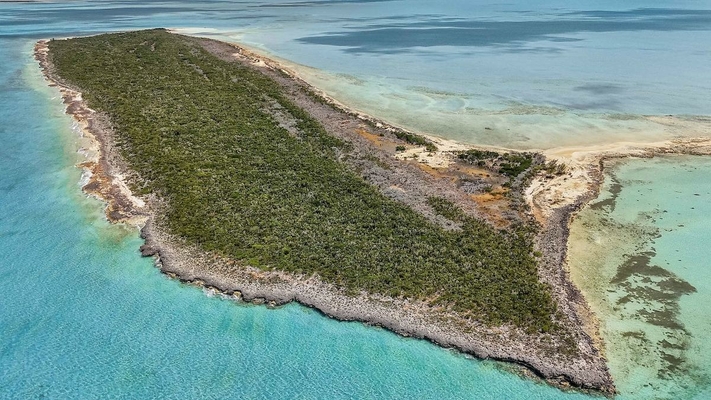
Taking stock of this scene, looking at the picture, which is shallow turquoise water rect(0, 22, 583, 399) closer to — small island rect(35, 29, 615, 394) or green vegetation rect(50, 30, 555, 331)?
small island rect(35, 29, 615, 394)

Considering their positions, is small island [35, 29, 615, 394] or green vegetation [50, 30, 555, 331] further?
green vegetation [50, 30, 555, 331]

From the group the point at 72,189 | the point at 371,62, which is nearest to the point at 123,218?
the point at 72,189

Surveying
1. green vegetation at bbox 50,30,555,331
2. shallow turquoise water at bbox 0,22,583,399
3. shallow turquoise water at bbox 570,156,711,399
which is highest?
shallow turquoise water at bbox 570,156,711,399

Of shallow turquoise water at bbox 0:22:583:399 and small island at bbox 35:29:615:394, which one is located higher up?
small island at bbox 35:29:615:394

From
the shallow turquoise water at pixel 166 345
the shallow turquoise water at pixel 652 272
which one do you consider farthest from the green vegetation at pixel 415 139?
the shallow turquoise water at pixel 166 345

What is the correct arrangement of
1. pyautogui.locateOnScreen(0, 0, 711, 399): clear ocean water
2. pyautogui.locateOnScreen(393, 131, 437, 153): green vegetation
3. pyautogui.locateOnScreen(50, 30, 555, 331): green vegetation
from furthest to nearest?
1. pyautogui.locateOnScreen(393, 131, 437, 153): green vegetation
2. pyautogui.locateOnScreen(50, 30, 555, 331): green vegetation
3. pyautogui.locateOnScreen(0, 0, 711, 399): clear ocean water

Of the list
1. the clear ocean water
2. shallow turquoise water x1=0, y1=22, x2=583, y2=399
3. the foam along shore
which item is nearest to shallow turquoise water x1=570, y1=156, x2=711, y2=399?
the clear ocean water

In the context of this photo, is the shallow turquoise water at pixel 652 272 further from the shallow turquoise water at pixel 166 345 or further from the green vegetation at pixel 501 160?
the green vegetation at pixel 501 160
